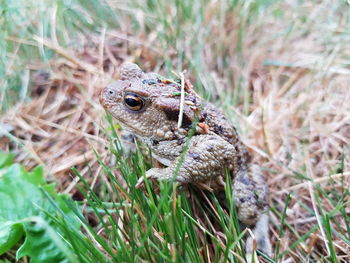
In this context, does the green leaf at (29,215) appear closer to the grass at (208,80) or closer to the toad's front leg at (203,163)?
the grass at (208,80)

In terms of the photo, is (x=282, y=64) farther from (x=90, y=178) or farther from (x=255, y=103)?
(x=90, y=178)

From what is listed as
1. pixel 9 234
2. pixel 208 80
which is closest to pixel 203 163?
pixel 9 234

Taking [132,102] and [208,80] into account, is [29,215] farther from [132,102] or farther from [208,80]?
[208,80]

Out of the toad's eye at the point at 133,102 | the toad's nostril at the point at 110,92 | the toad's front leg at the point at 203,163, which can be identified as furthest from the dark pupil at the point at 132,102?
the toad's front leg at the point at 203,163

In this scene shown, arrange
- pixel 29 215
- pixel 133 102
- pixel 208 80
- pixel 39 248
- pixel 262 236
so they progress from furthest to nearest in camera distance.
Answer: pixel 208 80
pixel 262 236
pixel 133 102
pixel 29 215
pixel 39 248

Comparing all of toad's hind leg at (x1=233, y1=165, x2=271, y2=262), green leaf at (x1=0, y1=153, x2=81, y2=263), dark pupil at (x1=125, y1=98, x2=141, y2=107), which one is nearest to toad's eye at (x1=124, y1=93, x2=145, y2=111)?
dark pupil at (x1=125, y1=98, x2=141, y2=107)

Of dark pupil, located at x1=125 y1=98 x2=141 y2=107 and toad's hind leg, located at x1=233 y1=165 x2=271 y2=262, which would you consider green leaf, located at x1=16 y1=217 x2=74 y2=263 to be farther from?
toad's hind leg, located at x1=233 y1=165 x2=271 y2=262

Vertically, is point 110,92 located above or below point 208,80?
below
